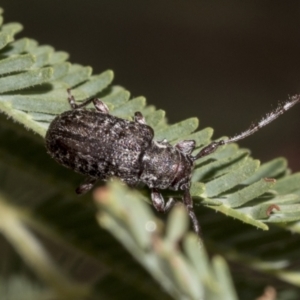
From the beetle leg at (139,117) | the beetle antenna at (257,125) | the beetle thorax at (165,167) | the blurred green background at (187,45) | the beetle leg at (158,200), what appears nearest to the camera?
the beetle antenna at (257,125)

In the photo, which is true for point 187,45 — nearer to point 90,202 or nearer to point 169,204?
point 169,204

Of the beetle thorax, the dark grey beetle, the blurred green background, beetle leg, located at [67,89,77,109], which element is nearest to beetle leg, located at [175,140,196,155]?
the dark grey beetle

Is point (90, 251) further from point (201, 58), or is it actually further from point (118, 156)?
point (201, 58)

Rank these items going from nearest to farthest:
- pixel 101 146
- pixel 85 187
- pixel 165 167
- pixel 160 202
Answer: pixel 160 202, pixel 85 187, pixel 101 146, pixel 165 167

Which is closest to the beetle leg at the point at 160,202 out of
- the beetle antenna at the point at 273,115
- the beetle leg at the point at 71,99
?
the beetle antenna at the point at 273,115

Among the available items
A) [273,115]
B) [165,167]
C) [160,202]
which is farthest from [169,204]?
[273,115]

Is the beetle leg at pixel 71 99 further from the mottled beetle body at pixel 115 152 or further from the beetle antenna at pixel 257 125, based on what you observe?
the beetle antenna at pixel 257 125

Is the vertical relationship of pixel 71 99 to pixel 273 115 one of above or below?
below
